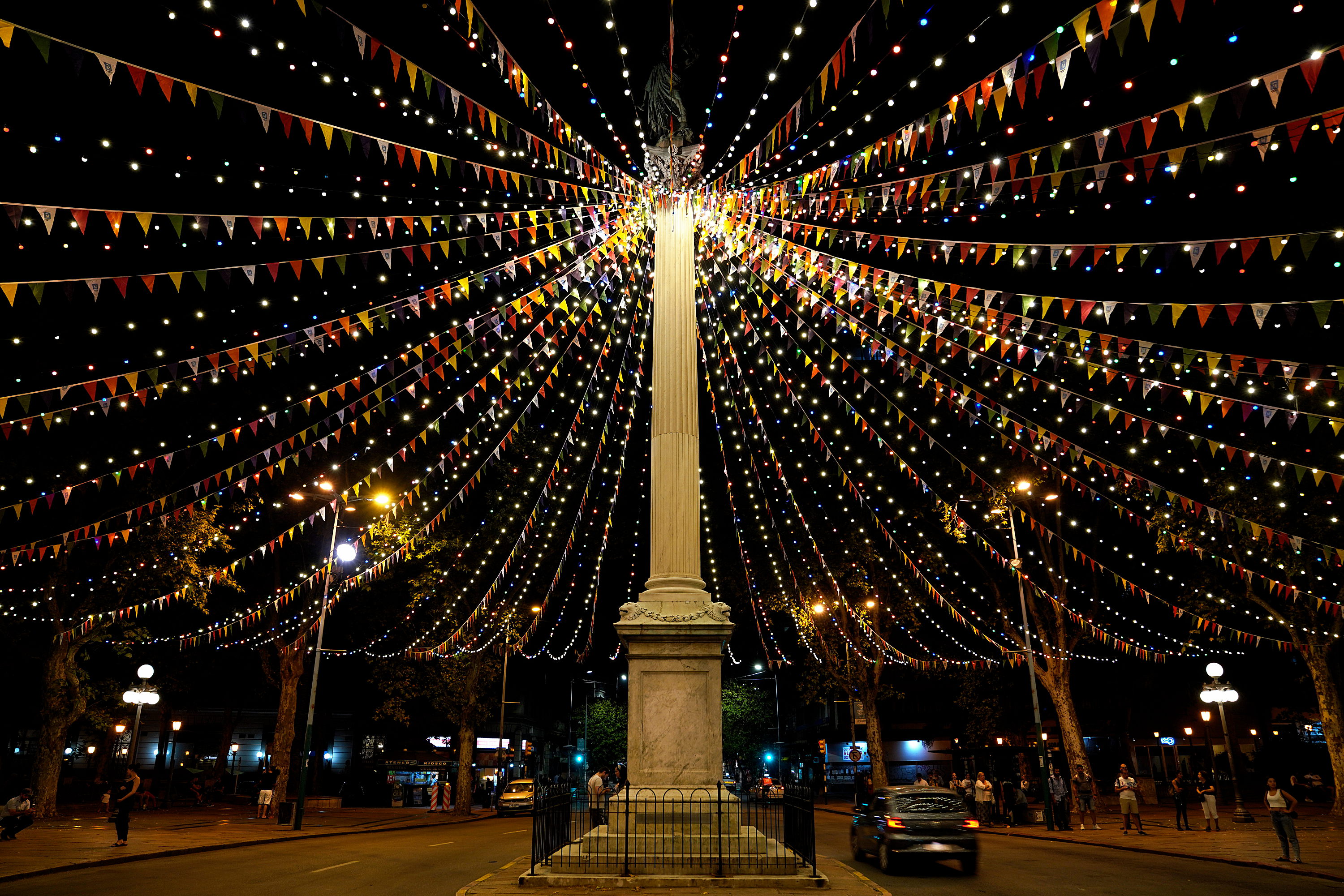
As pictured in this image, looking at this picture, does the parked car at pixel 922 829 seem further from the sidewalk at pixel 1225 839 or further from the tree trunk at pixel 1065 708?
the tree trunk at pixel 1065 708

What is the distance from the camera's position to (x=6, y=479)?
Answer: 18.2 metres

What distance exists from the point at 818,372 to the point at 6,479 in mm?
17692

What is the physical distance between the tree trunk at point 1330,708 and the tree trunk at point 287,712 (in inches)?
1183

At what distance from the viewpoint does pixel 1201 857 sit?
16.1 m

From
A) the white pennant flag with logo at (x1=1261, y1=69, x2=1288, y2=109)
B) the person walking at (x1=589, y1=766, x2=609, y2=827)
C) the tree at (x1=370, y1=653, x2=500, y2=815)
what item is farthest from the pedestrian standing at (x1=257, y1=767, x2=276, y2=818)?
the white pennant flag with logo at (x1=1261, y1=69, x2=1288, y2=109)

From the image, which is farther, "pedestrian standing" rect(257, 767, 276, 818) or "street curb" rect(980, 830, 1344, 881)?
"pedestrian standing" rect(257, 767, 276, 818)

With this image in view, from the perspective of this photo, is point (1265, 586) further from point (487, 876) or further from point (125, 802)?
point (125, 802)

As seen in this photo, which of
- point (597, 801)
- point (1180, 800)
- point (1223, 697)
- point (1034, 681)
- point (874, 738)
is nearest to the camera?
point (597, 801)

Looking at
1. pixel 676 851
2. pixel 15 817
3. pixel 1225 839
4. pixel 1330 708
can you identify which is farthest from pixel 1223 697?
pixel 15 817

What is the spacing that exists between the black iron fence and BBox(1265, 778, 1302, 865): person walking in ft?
30.6

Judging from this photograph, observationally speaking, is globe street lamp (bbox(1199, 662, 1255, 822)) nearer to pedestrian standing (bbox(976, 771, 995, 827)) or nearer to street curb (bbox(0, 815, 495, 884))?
pedestrian standing (bbox(976, 771, 995, 827))

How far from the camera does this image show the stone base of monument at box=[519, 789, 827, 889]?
976cm

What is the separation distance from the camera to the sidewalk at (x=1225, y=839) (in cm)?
1497

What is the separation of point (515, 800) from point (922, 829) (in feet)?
77.1
